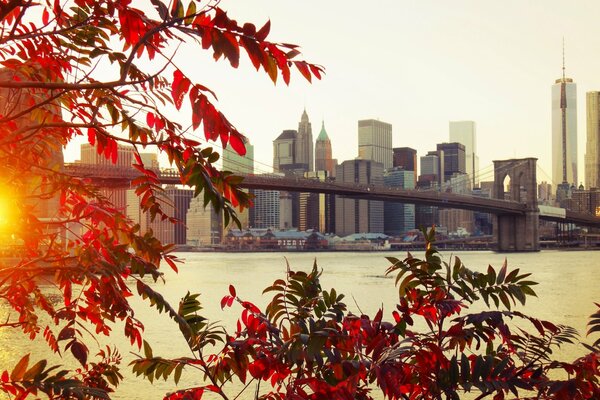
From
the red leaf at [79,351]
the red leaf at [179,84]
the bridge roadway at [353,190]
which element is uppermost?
the bridge roadway at [353,190]

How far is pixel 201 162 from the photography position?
1.74m

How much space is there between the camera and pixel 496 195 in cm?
8025

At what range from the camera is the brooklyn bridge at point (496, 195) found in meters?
45.1

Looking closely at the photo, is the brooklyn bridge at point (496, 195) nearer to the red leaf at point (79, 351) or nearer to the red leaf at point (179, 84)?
the red leaf at point (79, 351)

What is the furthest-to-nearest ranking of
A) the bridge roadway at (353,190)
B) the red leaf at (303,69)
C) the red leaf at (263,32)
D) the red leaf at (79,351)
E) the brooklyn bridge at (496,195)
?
the brooklyn bridge at (496,195), the bridge roadway at (353,190), the red leaf at (79,351), the red leaf at (303,69), the red leaf at (263,32)

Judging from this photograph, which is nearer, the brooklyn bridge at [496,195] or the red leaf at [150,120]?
the red leaf at [150,120]

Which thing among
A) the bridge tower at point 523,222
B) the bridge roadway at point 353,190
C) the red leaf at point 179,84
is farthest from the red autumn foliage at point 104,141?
the bridge tower at point 523,222

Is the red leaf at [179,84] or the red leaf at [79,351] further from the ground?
the red leaf at [179,84]

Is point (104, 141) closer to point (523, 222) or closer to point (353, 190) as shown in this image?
point (353, 190)

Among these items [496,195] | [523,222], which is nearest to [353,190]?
[523,222]

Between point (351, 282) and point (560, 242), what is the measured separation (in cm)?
8622

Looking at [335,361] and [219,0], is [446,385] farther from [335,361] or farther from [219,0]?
[219,0]

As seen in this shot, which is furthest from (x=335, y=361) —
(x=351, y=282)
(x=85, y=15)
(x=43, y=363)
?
(x=351, y=282)

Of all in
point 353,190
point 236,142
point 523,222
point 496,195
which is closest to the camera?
point 236,142
